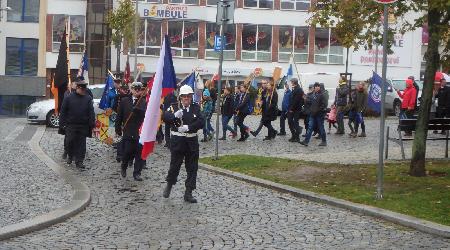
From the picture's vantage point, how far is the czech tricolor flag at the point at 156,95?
13.4 m

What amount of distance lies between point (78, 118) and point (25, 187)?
366 centimetres

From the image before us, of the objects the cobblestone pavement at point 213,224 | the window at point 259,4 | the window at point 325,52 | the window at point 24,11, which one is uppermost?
the window at point 259,4

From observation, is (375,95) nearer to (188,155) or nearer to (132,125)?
(132,125)

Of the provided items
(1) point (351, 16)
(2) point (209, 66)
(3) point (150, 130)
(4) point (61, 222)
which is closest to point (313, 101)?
(1) point (351, 16)

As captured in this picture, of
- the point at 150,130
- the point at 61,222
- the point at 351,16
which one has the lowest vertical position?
the point at 61,222

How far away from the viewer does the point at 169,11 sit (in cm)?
5784

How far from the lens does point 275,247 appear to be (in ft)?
30.0

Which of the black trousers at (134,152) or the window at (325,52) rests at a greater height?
the window at (325,52)

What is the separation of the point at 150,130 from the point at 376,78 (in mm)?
6223

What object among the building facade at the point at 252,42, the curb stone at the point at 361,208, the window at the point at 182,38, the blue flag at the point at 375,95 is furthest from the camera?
the window at the point at 182,38

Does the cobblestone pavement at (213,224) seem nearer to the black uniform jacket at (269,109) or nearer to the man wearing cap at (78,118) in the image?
the man wearing cap at (78,118)

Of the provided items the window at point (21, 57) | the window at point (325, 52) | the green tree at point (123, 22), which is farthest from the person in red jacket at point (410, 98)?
the window at point (21, 57)

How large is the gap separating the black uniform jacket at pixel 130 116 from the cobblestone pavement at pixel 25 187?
4.97 ft

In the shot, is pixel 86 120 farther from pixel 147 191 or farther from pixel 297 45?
pixel 297 45
